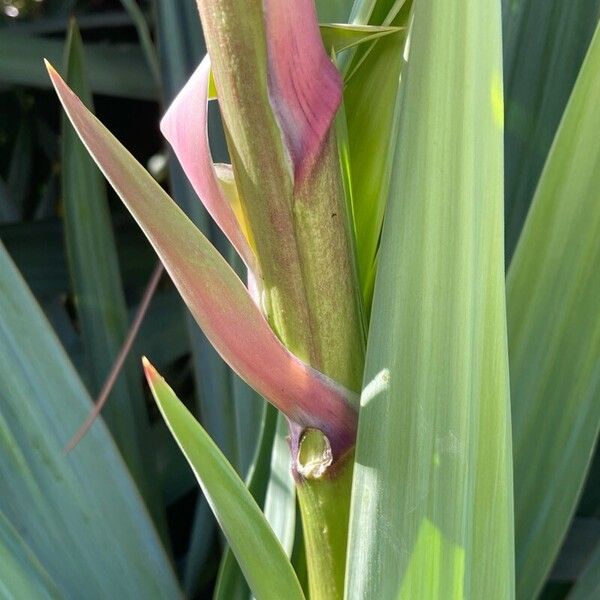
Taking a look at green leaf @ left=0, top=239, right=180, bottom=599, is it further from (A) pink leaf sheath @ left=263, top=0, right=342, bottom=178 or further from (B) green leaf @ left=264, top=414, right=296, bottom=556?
(A) pink leaf sheath @ left=263, top=0, right=342, bottom=178

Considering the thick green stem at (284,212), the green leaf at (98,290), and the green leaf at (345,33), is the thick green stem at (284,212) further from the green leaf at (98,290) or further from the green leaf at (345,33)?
the green leaf at (98,290)

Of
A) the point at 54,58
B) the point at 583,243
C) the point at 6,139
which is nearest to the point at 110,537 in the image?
the point at 583,243

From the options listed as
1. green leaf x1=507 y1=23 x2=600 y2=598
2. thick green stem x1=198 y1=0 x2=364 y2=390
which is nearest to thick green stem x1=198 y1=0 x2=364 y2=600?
thick green stem x1=198 y1=0 x2=364 y2=390

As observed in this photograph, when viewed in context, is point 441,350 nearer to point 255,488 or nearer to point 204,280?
point 204,280

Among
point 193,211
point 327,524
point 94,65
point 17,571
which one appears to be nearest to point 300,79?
point 327,524

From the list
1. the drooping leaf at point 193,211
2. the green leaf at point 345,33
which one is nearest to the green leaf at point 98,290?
the drooping leaf at point 193,211

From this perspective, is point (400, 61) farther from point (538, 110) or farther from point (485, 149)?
point (538, 110)
